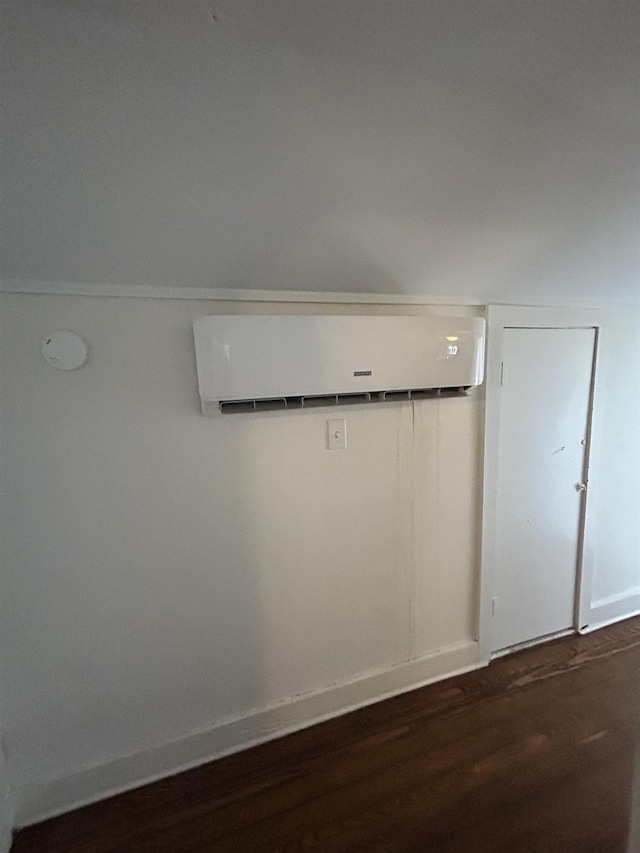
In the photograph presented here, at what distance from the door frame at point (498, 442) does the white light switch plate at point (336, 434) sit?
0.68m

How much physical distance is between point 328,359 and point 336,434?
0.35 metres

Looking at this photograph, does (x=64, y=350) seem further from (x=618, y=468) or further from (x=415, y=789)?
(x=618, y=468)

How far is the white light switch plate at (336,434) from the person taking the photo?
4.79 ft

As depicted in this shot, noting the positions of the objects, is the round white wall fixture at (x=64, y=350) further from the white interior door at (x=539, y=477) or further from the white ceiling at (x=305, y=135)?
the white interior door at (x=539, y=477)

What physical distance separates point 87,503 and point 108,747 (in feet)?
2.95

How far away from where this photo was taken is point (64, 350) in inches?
43.9

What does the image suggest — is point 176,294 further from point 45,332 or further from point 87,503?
point 87,503

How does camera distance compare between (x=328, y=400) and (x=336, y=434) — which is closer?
(x=328, y=400)

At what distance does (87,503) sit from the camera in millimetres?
1232

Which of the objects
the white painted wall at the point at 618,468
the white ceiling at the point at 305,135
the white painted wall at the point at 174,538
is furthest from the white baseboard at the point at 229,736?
the white ceiling at the point at 305,135

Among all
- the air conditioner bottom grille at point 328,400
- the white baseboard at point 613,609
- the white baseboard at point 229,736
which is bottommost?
the white baseboard at point 613,609

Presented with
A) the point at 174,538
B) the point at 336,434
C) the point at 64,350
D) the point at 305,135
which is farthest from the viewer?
the point at 336,434

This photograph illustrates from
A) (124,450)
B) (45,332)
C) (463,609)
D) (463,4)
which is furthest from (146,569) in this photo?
(463,4)

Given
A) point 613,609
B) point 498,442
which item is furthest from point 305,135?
point 613,609
